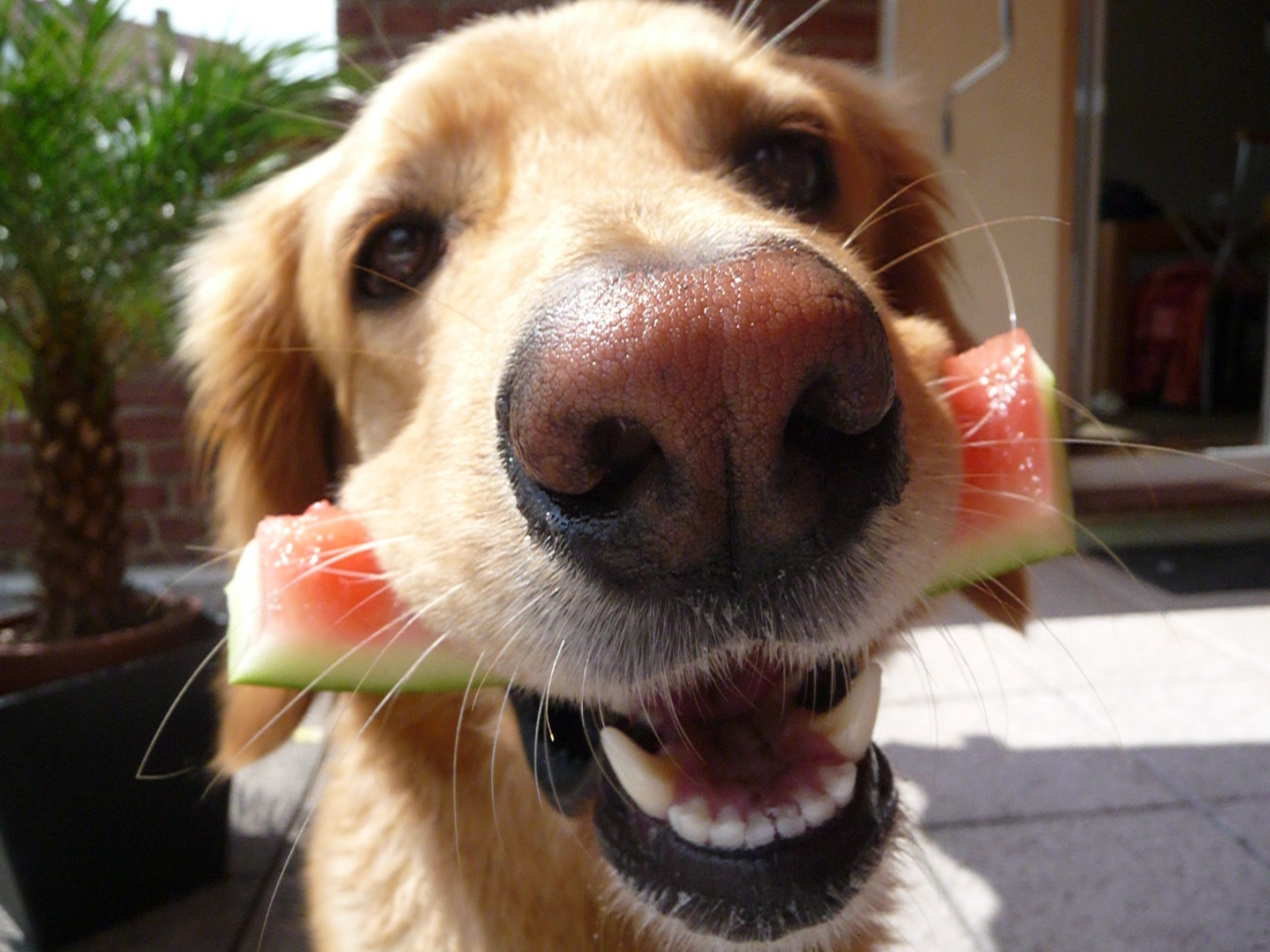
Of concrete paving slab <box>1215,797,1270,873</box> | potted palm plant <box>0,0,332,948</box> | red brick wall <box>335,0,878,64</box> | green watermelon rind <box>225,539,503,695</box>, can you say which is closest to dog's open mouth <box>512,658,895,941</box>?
green watermelon rind <box>225,539,503,695</box>

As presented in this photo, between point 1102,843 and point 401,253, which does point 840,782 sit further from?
point 1102,843

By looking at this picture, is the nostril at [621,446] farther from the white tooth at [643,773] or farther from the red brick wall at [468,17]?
the red brick wall at [468,17]

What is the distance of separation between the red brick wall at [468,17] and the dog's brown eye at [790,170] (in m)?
3.16

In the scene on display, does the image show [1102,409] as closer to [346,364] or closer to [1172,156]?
[1172,156]

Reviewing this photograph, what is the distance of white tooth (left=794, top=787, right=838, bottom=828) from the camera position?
1.11m

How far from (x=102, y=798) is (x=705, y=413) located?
210 cm

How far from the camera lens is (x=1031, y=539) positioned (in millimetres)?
1262

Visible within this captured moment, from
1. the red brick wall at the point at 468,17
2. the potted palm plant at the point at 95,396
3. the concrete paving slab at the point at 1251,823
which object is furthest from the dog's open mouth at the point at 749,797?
the red brick wall at the point at 468,17

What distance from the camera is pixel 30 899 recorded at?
214cm

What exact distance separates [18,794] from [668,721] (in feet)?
5.45

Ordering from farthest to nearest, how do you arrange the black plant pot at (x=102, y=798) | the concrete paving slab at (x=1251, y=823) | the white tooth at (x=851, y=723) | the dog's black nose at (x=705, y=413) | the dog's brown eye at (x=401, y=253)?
the concrete paving slab at (x=1251, y=823) → the black plant pot at (x=102, y=798) → the dog's brown eye at (x=401, y=253) → the white tooth at (x=851, y=723) → the dog's black nose at (x=705, y=413)

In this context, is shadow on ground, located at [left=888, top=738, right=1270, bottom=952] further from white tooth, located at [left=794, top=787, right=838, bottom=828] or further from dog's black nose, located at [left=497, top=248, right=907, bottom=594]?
dog's black nose, located at [left=497, top=248, right=907, bottom=594]

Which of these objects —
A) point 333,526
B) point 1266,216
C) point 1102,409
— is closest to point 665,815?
point 333,526

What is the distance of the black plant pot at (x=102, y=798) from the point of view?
2088 millimetres
